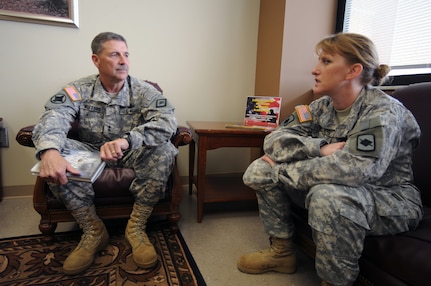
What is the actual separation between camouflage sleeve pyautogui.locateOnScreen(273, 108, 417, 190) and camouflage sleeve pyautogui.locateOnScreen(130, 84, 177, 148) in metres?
0.64

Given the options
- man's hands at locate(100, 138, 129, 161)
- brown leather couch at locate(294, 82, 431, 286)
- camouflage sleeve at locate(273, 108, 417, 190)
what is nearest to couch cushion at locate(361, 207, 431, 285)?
brown leather couch at locate(294, 82, 431, 286)

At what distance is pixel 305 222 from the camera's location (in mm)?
1027

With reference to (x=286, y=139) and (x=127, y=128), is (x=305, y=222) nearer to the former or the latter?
(x=286, y=139)

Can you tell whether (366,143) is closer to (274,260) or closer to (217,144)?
(274,260)

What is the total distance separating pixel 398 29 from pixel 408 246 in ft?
4.73

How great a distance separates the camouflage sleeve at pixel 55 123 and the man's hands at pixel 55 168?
6cm

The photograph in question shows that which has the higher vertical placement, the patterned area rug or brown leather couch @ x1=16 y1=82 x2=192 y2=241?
brown leather couch @ x1=16 y1=82 x2=192 y2=241

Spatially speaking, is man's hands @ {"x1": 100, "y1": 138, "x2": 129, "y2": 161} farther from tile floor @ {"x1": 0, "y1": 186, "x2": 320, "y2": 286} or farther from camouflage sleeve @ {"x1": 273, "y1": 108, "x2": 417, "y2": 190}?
camouflage sleeve @ {"x1": 273, "y1": 108, "x2": 417, "y2": 190}

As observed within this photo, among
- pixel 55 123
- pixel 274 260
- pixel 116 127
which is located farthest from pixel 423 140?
pixel 55 123

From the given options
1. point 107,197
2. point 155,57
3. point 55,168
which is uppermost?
point 155,57

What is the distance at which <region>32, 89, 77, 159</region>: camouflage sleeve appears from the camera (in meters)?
1.03

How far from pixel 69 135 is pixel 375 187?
149cm

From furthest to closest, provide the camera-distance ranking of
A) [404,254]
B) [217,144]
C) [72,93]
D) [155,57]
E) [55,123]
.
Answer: [155,57] → [217,144] → [72,93] → [55,123] → [404,254]

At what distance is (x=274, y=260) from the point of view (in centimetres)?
105
